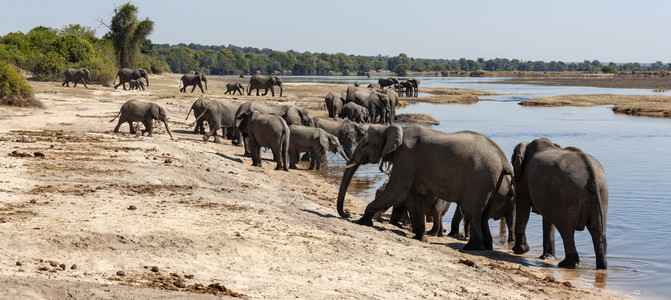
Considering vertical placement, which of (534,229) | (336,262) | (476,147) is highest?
(476,147)

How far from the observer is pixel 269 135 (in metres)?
18.1

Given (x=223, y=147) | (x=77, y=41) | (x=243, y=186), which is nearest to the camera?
(x=243, y=186)

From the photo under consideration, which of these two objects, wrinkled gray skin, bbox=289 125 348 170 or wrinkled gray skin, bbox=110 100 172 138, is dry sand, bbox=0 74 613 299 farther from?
wrinkled gray skin, bbox=110 100 172 138

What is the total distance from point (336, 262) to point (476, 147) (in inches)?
152

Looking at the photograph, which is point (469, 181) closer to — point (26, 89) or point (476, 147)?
point (476, 147)

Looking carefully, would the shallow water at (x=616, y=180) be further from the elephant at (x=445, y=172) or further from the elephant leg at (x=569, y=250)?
the elephant at (x=445, y=172)

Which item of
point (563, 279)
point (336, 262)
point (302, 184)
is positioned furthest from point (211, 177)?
point (563, 279)

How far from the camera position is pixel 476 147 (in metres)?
11.8

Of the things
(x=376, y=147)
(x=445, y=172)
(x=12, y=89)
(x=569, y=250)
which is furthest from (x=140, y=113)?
(x=569, y=250)

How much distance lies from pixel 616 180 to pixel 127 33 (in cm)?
5234

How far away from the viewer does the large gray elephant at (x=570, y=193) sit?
1093cm

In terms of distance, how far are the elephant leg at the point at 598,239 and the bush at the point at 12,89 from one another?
21455 mm

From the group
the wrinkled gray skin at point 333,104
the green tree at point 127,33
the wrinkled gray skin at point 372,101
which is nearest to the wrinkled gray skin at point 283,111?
the wrinkled gray skin at point 333,104

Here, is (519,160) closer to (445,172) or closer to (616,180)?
(445,172)
